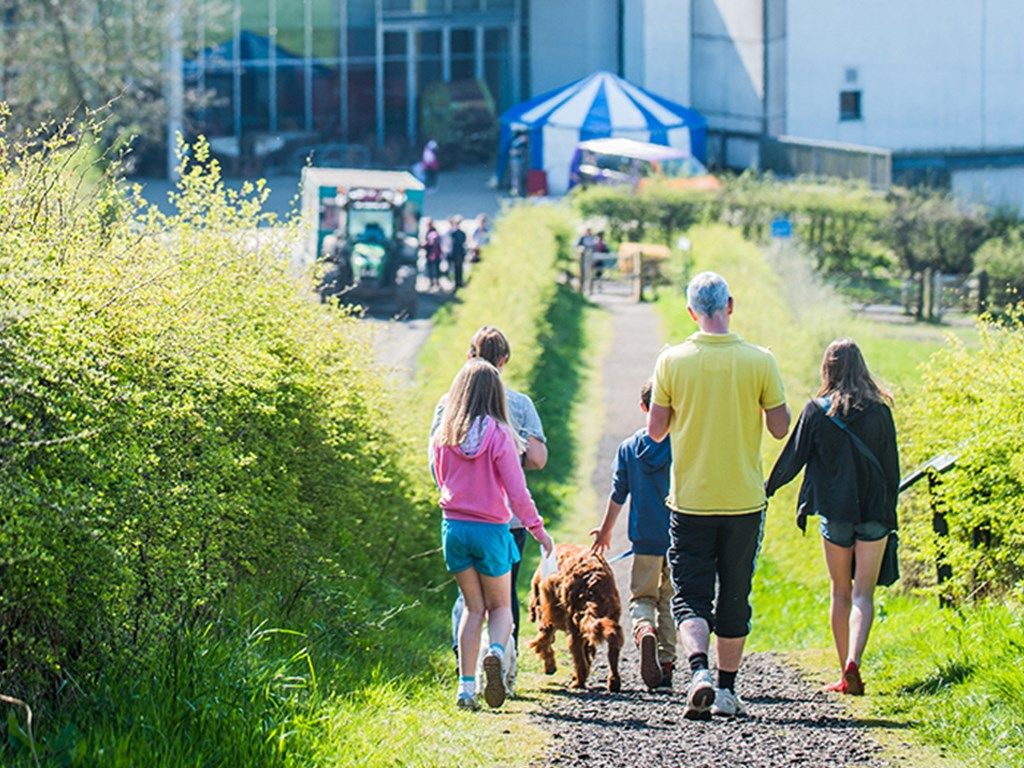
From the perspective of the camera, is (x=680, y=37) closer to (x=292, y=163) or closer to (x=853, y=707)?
(x=292, y=163)

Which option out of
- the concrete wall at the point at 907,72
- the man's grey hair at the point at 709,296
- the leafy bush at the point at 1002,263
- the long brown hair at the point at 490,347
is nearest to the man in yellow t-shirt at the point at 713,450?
the man's grey hair at the point at 709,296

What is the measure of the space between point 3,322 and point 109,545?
758mm

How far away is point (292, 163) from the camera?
2154 inches

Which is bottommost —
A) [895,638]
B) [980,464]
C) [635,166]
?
[895,638]

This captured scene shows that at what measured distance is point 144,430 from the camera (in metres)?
6.29

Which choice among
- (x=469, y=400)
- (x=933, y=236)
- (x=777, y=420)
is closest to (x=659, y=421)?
(x=777, y=420)

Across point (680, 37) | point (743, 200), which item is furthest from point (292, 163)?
point (743, 200)

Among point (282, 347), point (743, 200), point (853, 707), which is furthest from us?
point (743, 200)

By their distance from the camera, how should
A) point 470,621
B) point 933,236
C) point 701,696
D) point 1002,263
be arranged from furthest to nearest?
point 933,236, point 1002,263, point 470,621, point 701,696

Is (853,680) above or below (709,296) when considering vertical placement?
below

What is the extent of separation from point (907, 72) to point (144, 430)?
49003mm

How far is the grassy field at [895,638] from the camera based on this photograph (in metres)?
6.79

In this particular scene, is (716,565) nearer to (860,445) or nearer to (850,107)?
(860,445)

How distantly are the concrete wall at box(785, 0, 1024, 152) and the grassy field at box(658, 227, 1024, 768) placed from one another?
30392mm
